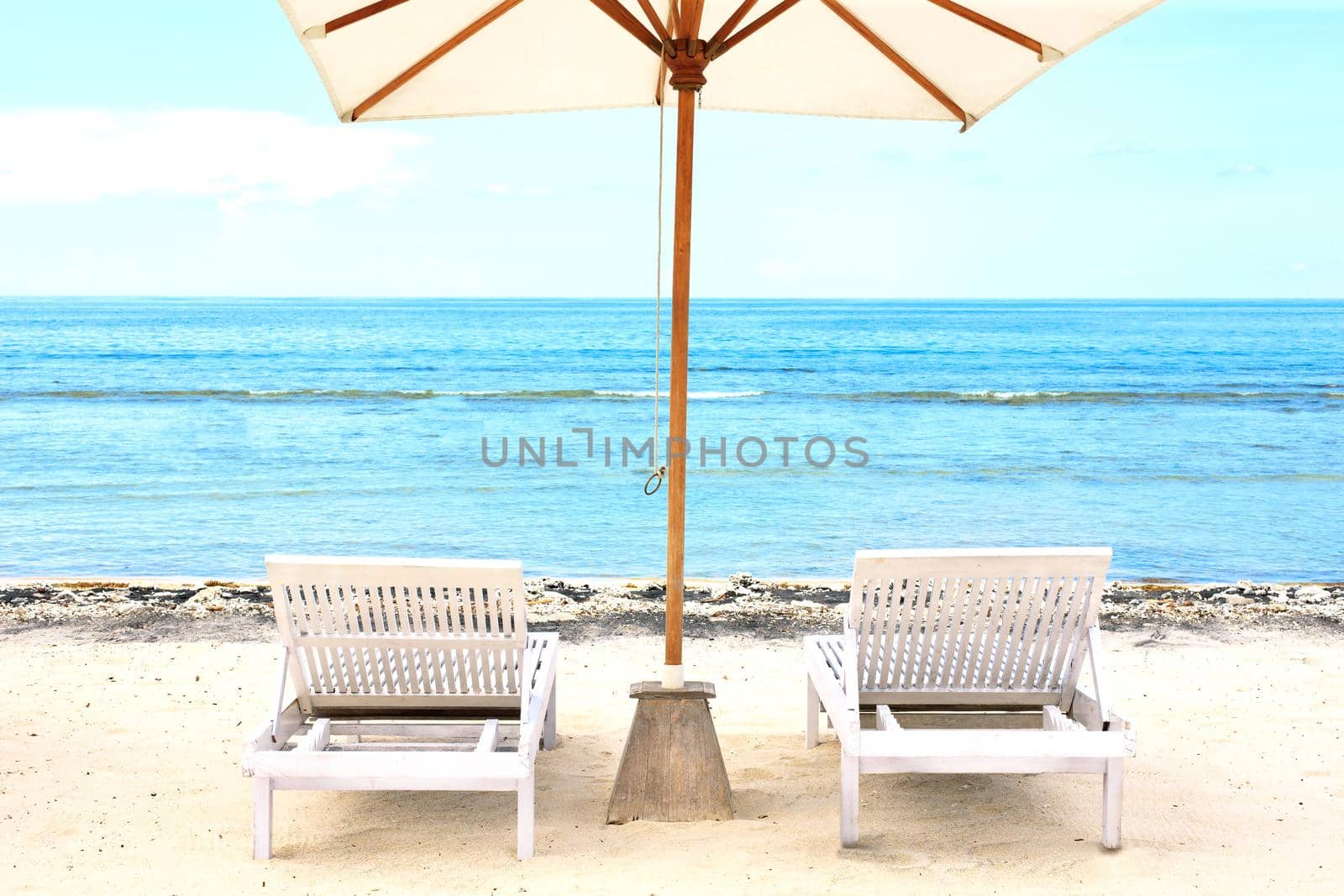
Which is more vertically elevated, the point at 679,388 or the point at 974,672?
the point at 679,388

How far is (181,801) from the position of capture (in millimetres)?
3473

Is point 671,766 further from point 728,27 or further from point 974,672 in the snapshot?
point 728,27

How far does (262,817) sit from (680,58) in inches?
91.4

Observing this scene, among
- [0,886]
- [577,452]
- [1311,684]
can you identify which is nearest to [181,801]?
[0,886]

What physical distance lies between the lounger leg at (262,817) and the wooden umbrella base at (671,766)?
35.5 inches

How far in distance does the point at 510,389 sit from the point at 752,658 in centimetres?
2105

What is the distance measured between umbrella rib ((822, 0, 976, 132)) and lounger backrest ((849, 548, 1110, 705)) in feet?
Answer: 5.34

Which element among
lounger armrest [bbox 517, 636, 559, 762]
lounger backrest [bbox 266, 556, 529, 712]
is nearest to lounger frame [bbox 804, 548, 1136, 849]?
lounger armrest [bbox 517, 636, 559, 762]

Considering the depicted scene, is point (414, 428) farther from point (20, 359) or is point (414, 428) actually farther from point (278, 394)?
point (20, 359)

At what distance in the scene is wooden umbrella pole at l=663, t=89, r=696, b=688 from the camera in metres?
3.22

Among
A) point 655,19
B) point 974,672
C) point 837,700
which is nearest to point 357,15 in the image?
point 655,19

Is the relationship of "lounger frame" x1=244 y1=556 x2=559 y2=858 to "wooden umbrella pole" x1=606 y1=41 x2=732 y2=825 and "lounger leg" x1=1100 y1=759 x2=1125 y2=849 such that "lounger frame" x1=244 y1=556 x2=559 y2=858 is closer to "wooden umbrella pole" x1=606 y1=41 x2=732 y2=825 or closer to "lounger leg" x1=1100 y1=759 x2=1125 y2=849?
"wooden umbrella pole" x1=606 y1=41 x2=732 y2=825

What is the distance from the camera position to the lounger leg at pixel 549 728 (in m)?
4.01

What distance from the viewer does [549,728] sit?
159 inches
